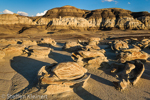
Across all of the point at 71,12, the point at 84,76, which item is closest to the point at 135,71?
the point at 84,76

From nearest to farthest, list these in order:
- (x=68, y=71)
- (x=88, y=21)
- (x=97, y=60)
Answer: (x=68, y=71) → (x=97, y=60) → (x=88, y=21)

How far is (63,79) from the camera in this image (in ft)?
10.5

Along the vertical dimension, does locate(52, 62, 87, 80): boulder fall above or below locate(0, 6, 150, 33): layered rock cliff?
below

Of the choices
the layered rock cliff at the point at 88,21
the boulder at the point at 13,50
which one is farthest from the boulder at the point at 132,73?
the layered rock cliff at the point at 88,21

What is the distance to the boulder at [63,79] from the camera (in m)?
3.02

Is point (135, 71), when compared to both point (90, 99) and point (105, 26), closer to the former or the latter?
point (90, 99)

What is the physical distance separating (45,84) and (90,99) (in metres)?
1.53

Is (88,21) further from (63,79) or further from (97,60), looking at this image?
(63,79)

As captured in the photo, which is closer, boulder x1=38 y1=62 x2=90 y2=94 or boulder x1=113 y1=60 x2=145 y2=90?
boulder x1=38 y1=62 x2=90 y2=94

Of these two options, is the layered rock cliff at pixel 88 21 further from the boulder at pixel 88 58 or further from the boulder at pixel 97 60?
the boulder at pixel 97 60

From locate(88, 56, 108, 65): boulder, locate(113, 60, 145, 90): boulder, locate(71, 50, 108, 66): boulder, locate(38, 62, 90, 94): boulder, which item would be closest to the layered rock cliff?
locate(71, 50, 108, 66): boulder

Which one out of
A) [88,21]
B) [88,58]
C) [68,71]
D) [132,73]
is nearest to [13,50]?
[88,58]

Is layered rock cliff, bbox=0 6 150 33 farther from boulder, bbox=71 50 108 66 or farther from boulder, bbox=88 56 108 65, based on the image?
boulder, bbox=88 56 108 65

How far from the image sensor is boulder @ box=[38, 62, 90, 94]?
3021mm
